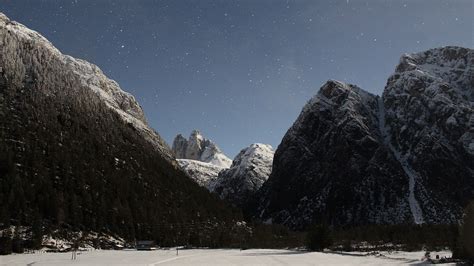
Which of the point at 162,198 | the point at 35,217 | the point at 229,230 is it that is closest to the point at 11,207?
the point at 35,217

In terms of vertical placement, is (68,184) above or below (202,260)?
above

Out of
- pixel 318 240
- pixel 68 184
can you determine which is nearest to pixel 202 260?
pixel 318 240

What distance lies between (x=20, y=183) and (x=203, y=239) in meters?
56.3

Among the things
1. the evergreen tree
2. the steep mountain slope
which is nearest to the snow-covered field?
the evergreen tree

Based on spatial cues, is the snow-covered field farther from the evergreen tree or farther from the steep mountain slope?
the steep mountain slope

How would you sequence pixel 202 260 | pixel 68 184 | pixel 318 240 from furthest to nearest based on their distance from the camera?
pixel 68 184 → pixel 318 240 → pixel 202 260

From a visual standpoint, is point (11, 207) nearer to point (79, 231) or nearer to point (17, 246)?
point (79, 231)

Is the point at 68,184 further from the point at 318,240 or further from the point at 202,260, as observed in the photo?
the point at 202,260

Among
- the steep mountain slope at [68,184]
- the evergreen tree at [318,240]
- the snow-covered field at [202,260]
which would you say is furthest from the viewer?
the steep mountain slope at [68,184]

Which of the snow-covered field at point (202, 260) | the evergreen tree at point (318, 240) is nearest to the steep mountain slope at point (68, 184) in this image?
the snow-covered field at point (202, 260)

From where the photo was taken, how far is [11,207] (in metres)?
130

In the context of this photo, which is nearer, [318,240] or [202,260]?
[202,260]

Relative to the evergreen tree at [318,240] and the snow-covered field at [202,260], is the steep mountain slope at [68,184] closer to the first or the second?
the snow-covered field at [202,260]

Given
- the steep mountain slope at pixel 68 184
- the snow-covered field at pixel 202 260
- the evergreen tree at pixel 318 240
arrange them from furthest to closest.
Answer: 1. the steep mountain slope at pixel 68 184
2. the evergreen tree at pixel 318 240
3. the snow-covered field at pixel 202 260
